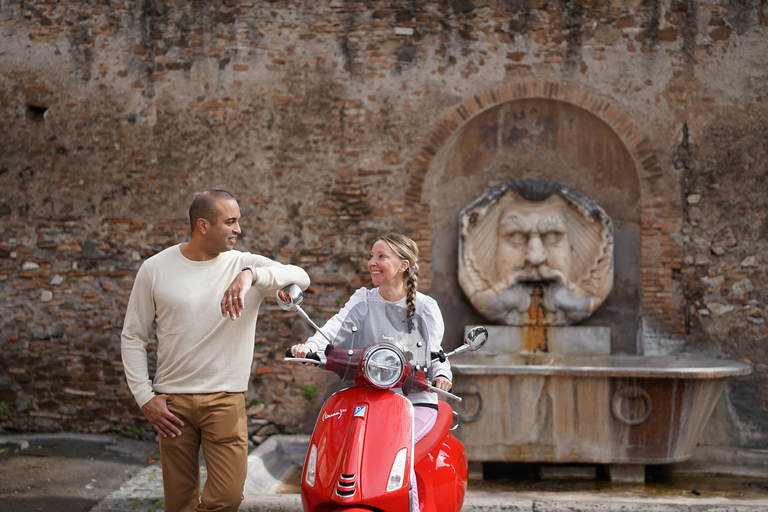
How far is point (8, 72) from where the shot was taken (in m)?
6.05

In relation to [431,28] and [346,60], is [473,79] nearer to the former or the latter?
[431,28]

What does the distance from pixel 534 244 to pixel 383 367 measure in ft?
12.7

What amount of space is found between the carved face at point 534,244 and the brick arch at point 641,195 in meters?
0.63

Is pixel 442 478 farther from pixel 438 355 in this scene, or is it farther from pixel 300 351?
pixel 300 351

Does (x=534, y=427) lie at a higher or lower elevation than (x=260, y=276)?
lower

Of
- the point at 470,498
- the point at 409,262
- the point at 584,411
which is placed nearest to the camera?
the point at 409,262

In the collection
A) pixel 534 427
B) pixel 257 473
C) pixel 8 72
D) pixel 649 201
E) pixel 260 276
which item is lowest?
pixel 257 473

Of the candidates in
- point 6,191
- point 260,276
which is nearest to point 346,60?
point 6,191

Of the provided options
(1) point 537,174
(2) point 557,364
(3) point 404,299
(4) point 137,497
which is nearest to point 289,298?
(3) point 404,299

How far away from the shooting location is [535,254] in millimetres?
5789

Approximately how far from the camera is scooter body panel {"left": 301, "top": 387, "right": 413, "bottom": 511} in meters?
2.13

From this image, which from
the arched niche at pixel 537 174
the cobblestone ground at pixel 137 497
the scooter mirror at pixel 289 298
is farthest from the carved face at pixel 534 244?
the scooter mirror at pixel 289 298

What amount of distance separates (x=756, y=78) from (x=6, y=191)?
20.8ft

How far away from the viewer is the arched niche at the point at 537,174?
5.92m
